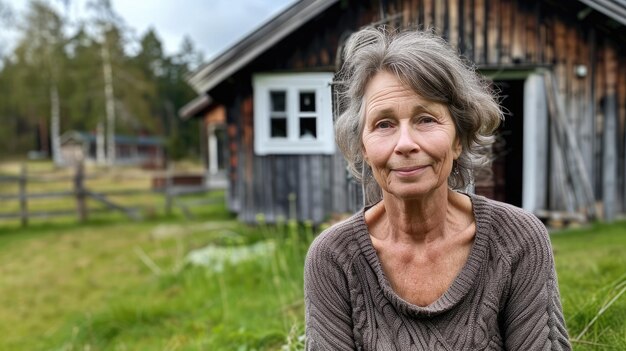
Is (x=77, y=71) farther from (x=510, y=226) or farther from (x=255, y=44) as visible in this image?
(x=510, y=226)

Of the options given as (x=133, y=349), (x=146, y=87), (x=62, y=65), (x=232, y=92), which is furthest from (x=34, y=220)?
(x=62, y=65)

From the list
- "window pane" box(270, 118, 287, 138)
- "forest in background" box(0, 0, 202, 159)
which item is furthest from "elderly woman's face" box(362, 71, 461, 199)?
"forest in background" box(0, 0, 202, 159)

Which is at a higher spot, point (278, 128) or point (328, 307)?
point (278, 128)

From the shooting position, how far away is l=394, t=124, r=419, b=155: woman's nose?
1.29 metres

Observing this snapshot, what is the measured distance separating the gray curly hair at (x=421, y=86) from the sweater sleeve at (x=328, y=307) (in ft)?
1.07

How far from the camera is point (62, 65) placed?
2995cm

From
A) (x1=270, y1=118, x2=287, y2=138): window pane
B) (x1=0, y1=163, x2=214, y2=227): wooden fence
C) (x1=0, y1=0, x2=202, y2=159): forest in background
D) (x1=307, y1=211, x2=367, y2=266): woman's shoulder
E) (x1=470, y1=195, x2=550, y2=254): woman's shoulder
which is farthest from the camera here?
(x1=0, y1=0, x2=202, y2=159): forest in background

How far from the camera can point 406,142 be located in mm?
1288

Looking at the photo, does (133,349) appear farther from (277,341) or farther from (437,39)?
(437,39)

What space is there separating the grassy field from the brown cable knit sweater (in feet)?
2.81

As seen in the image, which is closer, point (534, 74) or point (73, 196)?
point (534, 74)

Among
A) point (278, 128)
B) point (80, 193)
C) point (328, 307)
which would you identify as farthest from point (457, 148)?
point (80, 193)

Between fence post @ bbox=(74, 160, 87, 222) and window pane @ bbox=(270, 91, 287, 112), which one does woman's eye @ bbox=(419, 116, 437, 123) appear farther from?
fence post @ bbox=(74, 160, 87, 222)

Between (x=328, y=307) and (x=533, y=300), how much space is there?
0.54 meters
